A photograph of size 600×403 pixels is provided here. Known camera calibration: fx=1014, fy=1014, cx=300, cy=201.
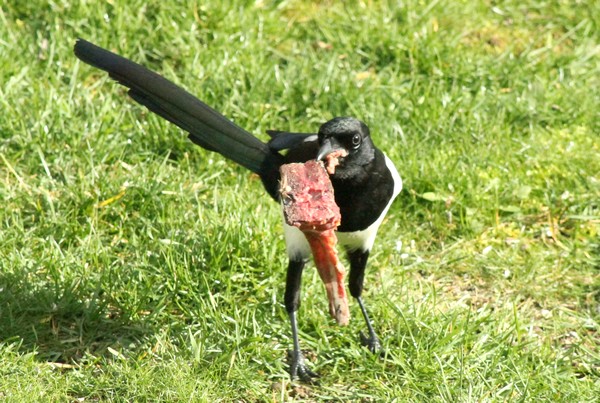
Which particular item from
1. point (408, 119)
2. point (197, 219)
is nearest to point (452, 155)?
point (408, 119)

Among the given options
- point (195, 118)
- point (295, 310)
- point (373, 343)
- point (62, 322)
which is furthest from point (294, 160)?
point (62, 322)

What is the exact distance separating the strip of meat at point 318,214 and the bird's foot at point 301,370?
1.56 ft

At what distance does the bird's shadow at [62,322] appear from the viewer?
11.9 feet

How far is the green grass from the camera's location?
354 cm

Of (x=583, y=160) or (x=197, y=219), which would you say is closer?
(x=197, y=219)

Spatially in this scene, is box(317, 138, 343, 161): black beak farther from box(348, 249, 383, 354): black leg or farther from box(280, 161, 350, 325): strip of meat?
box(348, 249, 383, 354): black leg

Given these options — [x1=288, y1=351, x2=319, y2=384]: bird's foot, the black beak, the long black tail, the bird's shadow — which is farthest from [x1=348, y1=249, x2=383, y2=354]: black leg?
the bird's shadow

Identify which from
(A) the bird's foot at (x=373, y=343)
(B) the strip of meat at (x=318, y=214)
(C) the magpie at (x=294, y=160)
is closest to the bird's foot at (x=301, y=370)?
(C) the magpie at (x=294, y=160)

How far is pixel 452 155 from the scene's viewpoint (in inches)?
181

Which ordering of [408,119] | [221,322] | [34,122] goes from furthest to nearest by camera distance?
[408,119], [34,122], [221,322]

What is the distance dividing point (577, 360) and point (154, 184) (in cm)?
182

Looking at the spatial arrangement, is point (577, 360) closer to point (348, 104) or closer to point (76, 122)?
point (348, 104)

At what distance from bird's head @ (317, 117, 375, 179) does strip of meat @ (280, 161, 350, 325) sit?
0.17 metres

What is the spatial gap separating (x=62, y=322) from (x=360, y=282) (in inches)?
43.8
